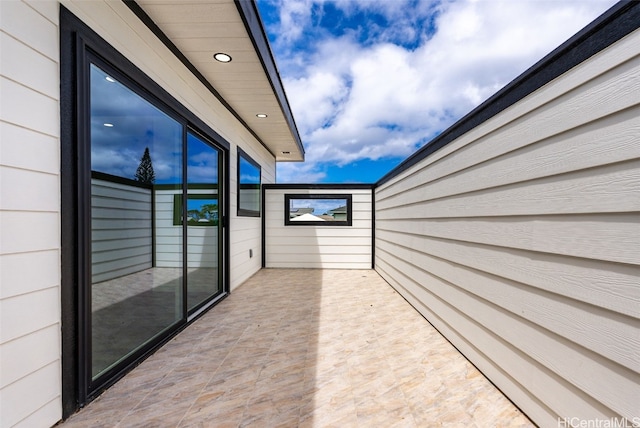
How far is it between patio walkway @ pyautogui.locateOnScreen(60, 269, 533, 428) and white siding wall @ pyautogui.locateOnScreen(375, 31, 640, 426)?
28 cm

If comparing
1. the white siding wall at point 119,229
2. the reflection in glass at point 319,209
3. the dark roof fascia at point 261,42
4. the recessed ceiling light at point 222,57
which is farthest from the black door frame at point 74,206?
the reflection in glass at point 319,209

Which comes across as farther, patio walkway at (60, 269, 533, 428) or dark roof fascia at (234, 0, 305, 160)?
dark roof fascia at (234, 0, 305, 160)

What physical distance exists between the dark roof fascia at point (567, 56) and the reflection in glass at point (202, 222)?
251 cm

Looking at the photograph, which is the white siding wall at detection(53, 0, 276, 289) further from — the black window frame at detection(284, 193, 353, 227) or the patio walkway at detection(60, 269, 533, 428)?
the patio walkway at detection(60, 269, 533, 428)

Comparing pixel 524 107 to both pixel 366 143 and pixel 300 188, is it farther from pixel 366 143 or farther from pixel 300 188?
pixel 366 143

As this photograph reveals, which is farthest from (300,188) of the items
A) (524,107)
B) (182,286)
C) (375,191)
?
(524,107)

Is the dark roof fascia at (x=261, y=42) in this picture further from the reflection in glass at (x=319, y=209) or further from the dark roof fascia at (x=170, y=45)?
the reflection in glass at (x=319, y=209)

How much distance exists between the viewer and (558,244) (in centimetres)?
136

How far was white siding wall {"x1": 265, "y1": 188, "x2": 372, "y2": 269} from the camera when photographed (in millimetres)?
6109

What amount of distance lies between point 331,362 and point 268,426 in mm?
727

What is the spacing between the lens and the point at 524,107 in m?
1.62

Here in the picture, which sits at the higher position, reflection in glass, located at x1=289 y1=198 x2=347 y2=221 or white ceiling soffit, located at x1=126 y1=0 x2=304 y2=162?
white ceiling soffit, located at x1=126 y1=0 x2=304 y2=162

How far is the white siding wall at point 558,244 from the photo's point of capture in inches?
42.6

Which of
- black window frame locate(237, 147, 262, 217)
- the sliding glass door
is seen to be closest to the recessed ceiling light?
the sliding glass door
